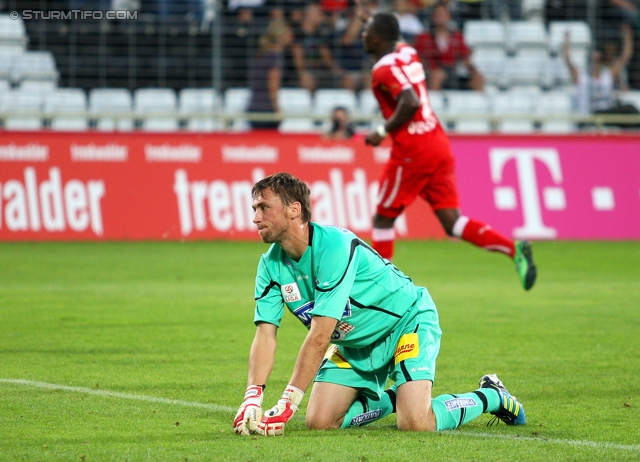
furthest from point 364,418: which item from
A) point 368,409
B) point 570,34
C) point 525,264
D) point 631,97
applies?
point 570,34

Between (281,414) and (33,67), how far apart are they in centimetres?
1487

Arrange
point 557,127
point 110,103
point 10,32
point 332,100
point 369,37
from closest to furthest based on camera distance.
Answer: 1. point 369,37
2. point 10,32
3. point 110,103
4. point 332,100
5. point 557,127

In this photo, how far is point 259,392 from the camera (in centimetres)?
543

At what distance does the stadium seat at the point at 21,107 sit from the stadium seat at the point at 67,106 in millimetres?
189

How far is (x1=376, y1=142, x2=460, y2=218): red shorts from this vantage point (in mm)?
10773

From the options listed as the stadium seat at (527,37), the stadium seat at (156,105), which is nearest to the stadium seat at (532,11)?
the stadium seat at (527,37)

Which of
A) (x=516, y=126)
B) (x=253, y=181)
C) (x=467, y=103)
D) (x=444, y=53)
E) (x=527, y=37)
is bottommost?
(x=253, y=181)

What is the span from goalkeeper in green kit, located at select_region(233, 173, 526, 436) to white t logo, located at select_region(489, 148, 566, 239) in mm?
11973

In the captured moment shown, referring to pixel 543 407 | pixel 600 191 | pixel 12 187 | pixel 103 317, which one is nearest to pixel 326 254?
pixel 543 407

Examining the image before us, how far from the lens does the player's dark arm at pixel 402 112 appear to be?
34.1 ft

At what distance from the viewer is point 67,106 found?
61.6 feet

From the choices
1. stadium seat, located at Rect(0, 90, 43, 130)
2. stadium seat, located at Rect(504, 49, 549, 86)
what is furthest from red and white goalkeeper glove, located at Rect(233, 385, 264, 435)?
stadium seat, located at Rect(504, 49, 549, 86)

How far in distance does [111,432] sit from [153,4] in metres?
15.1

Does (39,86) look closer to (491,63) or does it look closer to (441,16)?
(441,16)
